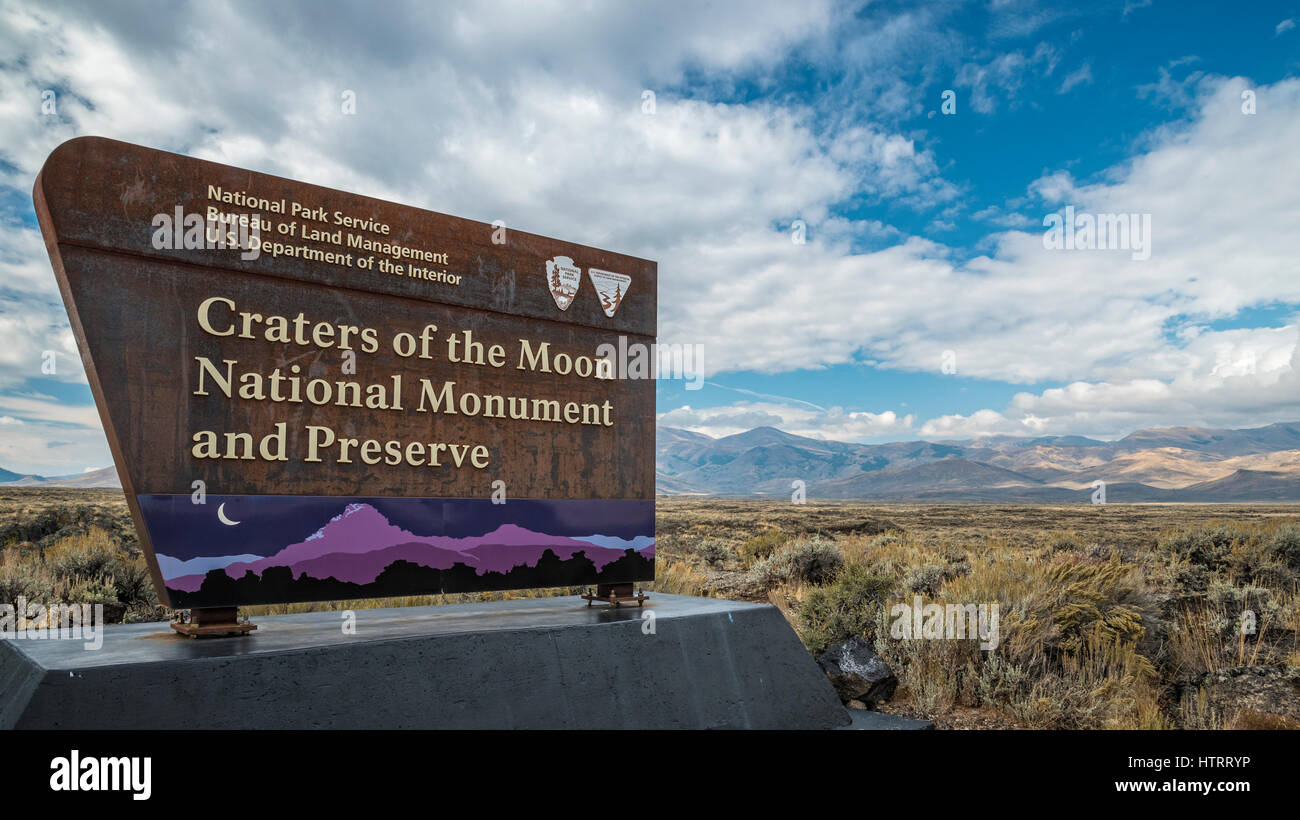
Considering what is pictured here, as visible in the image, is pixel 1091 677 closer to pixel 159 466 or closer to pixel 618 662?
pixel 618 662

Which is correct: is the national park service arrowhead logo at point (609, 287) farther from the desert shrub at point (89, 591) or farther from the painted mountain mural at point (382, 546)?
the desert shrub at point (89, 591)

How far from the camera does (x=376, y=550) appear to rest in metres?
5.21

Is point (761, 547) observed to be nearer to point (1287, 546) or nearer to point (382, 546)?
point (1287, 546)

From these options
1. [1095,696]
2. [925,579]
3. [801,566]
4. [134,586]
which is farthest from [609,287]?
[801,566]

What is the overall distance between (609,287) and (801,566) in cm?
788

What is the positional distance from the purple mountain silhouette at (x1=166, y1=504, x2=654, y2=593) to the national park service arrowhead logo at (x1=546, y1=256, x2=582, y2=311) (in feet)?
6.03

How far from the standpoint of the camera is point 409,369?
544 centimetres

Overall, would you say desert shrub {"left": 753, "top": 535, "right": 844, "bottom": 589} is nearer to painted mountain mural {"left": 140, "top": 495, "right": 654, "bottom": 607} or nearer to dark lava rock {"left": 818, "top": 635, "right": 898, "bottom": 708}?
dark lava rock {"left": 818, "top": 635, "right": 898, "bottom": 708}

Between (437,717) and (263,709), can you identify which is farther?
(437,717)

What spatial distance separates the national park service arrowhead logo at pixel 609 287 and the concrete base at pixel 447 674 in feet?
8.14

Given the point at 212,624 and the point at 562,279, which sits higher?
the point at 562,279

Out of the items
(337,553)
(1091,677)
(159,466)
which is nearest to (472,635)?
(337,553)

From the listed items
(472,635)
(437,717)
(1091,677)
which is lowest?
(1091,677)
